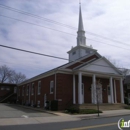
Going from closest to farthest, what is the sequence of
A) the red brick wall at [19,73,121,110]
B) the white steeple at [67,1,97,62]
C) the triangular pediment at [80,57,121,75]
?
1. the red brick wall at [19,73,121,110]
2. the triangular pediment at [80,57,121,75]
3. the white steeple at [67,1,97,62]

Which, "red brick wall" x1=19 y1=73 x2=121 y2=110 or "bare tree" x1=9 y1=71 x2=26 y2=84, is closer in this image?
"red brick wall" x1=19 y1=73 x2=121 y2=110

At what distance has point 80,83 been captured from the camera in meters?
23.5

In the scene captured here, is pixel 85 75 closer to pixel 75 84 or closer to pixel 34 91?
pixel 75 84

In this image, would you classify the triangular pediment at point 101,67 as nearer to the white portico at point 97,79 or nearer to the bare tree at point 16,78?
the white portico at point 97,79

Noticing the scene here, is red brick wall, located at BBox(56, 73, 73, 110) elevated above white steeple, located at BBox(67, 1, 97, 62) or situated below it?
below

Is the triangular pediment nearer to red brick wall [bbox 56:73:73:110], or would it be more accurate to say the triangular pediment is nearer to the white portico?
the white portico

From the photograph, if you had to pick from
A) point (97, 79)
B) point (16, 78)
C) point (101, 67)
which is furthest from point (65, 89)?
point (16, 78)

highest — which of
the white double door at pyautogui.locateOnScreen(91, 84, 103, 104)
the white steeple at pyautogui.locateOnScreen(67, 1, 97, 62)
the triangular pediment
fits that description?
the white steeple at pyautogui.locateOnScreen(67, 1, 97, 62)

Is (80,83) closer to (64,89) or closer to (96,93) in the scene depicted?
(64,89)

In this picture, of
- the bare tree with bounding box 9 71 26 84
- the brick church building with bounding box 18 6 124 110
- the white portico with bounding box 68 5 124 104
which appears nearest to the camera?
the brick church building with bounding box 18 6 124 110

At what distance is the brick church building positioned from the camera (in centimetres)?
2397

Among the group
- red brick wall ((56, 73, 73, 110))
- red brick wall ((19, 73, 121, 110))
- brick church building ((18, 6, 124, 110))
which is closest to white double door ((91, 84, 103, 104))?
brick church building ((18, 6, 124, 110))

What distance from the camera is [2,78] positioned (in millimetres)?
68750

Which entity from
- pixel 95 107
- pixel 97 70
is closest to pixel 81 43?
pixel 97 70
